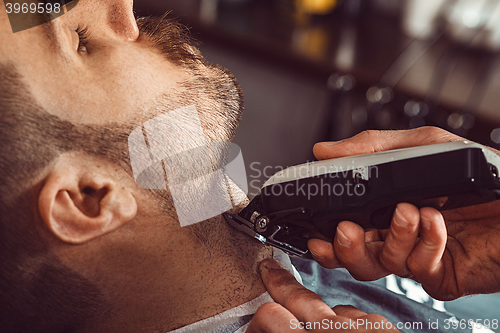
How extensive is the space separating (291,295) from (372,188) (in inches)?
9.8

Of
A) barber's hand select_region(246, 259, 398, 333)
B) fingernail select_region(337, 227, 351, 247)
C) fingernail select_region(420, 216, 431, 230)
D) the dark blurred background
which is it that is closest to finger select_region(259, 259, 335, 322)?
barber's hand select_region(246, 259, 398, 333)

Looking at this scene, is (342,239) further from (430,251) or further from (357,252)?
(430,251)

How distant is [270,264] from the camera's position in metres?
0.77

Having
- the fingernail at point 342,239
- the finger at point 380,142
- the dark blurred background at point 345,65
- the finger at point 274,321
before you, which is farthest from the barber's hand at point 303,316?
the dark blurred background at point 345,65

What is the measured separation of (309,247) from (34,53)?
588 millimetres

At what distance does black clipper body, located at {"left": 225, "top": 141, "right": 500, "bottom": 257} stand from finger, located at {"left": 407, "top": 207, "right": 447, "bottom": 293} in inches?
0.9

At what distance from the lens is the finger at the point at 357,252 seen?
25.7 inches

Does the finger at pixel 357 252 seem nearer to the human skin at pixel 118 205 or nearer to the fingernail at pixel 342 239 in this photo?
the fingernail at pixel 342 239

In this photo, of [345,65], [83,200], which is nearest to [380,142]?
[83,200]

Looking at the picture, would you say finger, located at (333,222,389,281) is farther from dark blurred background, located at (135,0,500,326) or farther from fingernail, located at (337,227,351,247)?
dark blurred background, located at (135,0,500,326)

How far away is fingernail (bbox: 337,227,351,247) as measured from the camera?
654 mm

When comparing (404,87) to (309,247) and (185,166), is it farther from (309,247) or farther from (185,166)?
(185,166)

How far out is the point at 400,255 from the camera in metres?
0.68

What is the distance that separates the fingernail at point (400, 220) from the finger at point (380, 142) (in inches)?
6.8
